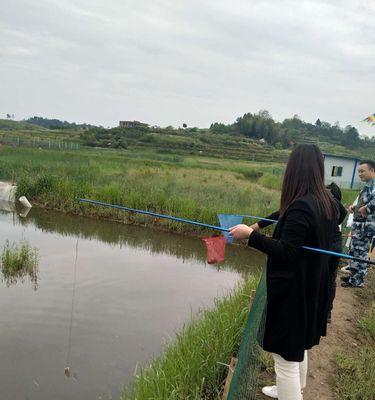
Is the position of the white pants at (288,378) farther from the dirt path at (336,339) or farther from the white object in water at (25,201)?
the white object in water at (25,201)

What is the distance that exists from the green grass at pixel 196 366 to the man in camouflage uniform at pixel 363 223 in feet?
7.05

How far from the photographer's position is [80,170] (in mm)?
15734

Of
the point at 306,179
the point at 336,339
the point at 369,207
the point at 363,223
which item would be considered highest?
the point at 306,179

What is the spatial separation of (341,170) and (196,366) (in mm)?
22705

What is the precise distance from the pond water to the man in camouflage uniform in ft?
7.21

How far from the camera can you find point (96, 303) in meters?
5.80

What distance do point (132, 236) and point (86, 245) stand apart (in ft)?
4.41

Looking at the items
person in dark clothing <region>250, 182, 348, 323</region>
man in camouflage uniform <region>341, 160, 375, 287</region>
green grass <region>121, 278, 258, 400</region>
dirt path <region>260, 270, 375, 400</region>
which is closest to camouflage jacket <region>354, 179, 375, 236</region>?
man in camouflage uniform <region>341, 160, 375, 287</region>

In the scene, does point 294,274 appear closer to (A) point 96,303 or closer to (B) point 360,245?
(B) point 360,245

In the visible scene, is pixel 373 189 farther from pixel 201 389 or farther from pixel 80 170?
pixel 80 170

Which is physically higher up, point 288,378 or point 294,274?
point 294,274

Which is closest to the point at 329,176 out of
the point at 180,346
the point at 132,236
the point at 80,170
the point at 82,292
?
the point at 80,170

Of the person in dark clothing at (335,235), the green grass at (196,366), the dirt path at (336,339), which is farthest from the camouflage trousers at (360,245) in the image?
the green grass at (196,366)

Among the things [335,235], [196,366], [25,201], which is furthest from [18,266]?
[25,201]
